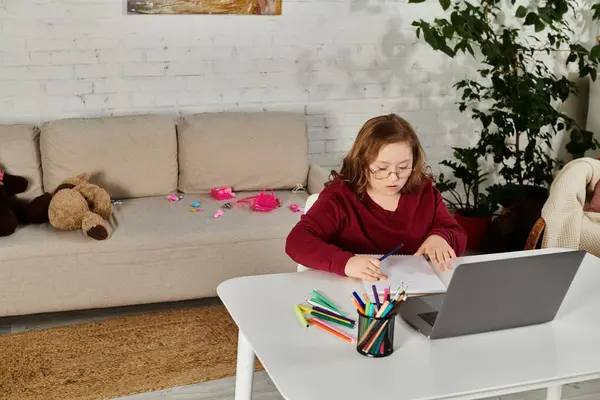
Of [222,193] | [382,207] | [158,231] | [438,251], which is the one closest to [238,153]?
[222,193]

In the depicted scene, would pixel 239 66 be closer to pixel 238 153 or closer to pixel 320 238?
pixel 238 153

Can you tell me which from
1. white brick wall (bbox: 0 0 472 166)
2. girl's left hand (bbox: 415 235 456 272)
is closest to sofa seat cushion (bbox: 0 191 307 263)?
white brick wall (bbox: 0 0 472 166)

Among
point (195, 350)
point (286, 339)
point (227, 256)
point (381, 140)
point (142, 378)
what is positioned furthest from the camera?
point (227, 256)

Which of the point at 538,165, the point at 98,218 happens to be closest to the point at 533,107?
the point at 538,165

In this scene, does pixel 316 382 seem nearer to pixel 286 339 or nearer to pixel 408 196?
pixel 286 339

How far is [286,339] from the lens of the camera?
159 centimetres

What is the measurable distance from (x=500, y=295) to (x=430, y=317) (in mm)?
165

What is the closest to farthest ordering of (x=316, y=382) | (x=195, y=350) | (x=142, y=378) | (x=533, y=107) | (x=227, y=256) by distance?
(x=316, y=382), (x=142, y=378), (x=195, y=350), (x=227, y=256), (x=533, y=107)

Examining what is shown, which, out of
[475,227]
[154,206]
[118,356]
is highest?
[154,206]

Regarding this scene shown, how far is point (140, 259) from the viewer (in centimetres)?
317

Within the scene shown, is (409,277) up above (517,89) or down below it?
below

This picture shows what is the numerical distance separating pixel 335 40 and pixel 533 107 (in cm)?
110

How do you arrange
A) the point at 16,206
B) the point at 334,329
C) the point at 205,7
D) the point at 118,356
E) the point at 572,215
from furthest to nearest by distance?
the point at 205,7 → the point at 572,215 → the point at 16,206 → the point at 118,356 → the point at 334,329

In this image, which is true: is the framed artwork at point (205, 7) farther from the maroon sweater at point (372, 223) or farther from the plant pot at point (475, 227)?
the maroon sweater at point (372, 223)
